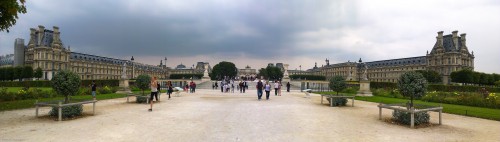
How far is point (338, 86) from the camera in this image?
71.3 feet

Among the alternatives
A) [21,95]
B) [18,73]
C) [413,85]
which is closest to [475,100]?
[413,85]

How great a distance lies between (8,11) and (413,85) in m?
17.3

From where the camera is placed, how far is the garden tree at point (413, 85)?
1323 centimetres

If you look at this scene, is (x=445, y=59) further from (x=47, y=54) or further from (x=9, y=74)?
(x=47, y=54)

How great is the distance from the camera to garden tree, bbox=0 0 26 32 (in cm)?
1363

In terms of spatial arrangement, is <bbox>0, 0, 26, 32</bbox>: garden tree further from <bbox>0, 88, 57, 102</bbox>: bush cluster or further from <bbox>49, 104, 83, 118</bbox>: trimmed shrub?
<bbox>0, 88, 57, 102</bbox>: bush cluster

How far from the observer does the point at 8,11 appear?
14203 millimetres

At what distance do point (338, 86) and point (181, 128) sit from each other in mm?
13591

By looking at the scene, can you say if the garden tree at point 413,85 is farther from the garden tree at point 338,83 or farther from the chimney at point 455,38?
the chimney at point 455,38

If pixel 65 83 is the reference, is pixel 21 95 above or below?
below

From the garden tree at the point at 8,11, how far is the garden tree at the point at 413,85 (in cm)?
1655

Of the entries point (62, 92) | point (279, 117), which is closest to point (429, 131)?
point (279, 117)

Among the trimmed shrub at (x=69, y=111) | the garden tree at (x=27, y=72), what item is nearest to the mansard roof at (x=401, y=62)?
the garden tree at (x=27, y=72)

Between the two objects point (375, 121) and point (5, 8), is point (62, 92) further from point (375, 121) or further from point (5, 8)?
point (375, 121)
